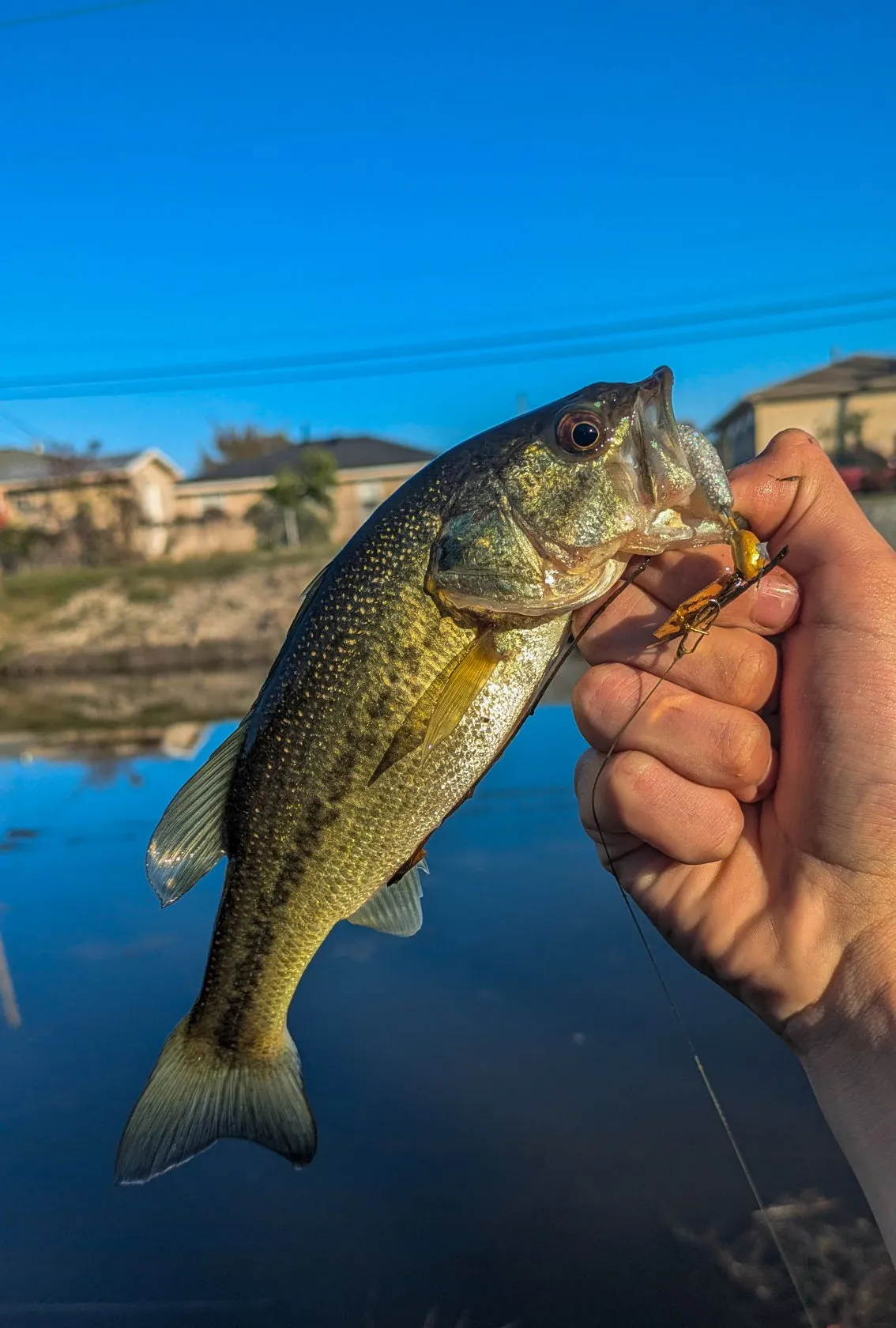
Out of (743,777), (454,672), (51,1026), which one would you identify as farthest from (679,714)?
(51,1026)

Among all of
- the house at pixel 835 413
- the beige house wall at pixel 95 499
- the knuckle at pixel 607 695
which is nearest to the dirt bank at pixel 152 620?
the beige house wall at pixel 95 499

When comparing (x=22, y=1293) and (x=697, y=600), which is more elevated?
(x=697, y=600)

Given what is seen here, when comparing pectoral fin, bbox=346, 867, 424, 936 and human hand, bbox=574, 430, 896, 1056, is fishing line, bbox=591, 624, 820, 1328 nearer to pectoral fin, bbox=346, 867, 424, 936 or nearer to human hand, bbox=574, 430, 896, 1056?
human hand, bbox=574, 430, 896, 1056

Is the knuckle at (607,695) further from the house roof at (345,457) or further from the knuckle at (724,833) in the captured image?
the house roof at (345,457)

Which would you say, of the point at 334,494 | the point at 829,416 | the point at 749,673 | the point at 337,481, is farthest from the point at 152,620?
the point at 829,416

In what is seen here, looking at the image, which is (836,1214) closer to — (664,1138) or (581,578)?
(664,1138)

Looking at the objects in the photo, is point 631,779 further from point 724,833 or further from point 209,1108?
point 209,1108

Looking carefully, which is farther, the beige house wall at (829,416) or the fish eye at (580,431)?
the beige house wall at (829,416)
